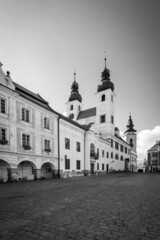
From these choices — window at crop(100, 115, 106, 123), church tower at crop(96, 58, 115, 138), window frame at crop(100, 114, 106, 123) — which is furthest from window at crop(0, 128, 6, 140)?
window at crop(100, 115, 106, 123)

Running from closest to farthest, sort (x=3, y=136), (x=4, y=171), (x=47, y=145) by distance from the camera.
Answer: (x=3, y=136) < (x=4, y=171) < (x=47, y=145)

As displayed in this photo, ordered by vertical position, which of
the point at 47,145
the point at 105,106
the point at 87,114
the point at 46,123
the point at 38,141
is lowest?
the point at 47,145

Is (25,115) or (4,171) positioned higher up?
(25,115)

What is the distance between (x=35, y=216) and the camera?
15.9 ft

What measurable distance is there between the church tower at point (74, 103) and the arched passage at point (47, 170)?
35127 mm

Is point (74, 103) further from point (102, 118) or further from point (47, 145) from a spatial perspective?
point (47, 145)

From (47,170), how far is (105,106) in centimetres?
2913

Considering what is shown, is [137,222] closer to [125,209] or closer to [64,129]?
[125,209]

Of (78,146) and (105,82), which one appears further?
(105,82)

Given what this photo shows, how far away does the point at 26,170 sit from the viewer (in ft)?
61.9

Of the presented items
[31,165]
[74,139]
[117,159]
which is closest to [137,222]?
[31,165]

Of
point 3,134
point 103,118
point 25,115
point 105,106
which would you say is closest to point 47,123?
point 25,115

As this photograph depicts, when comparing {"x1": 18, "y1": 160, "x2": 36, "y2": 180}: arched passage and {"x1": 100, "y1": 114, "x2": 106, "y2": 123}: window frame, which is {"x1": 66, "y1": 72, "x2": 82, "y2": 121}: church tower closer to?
{"x1": 100, "y1": 114, "x2": 106, "y2": 123}: window frame

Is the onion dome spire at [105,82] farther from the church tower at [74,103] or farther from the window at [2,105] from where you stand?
the window at [2,105]
